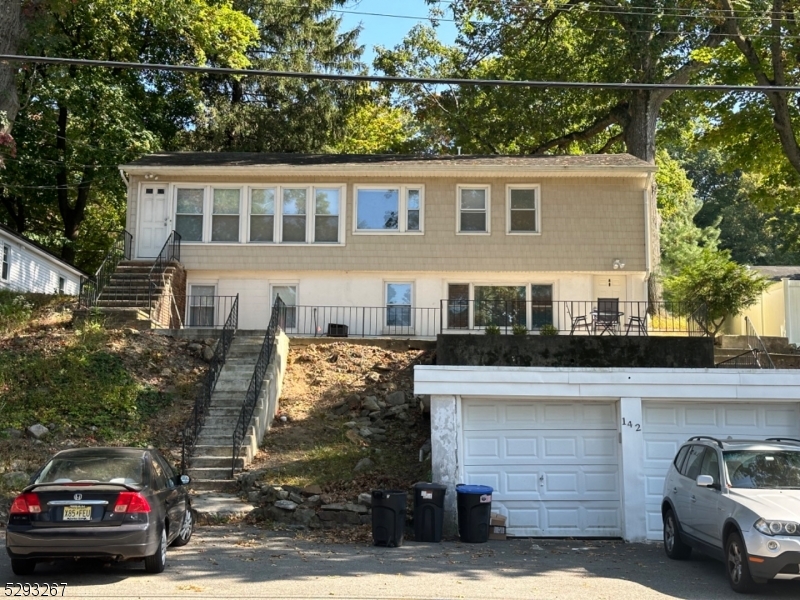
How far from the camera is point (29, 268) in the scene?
30.4 metres

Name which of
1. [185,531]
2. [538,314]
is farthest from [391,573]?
[538,314]

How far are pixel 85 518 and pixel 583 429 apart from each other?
340 inches

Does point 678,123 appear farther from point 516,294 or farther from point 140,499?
point 140,499

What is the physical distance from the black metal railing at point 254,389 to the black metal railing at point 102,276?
529 cm

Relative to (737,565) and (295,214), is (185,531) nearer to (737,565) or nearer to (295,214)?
(737,565)

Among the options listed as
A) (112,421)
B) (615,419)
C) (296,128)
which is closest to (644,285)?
(615,419)

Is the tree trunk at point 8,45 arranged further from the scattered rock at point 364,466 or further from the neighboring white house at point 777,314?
the neighboring white house at point 777,314

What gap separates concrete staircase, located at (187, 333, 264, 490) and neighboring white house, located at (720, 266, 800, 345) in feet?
51.9

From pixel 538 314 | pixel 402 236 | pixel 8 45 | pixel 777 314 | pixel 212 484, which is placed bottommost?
pixel 212 484

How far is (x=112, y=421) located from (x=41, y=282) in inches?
599

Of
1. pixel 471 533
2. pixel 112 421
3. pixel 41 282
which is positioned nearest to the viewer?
pixel 471 533

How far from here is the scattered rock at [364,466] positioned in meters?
16.3

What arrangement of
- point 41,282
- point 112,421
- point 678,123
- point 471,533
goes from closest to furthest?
point 471,533 → point 112,421 → point 41,282 → point 678,123

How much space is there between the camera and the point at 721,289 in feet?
81.4
